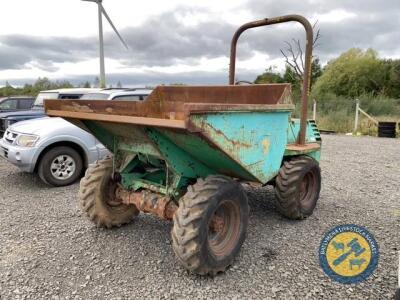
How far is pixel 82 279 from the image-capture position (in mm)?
3062

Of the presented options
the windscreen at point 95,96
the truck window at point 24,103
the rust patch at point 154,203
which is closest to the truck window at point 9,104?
the truck window at point 24,103

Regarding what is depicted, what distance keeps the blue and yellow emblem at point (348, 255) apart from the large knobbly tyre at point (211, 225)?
0.87m

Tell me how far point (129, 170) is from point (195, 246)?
47.5 inches

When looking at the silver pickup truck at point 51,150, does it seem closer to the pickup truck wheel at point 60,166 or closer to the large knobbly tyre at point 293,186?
the pickup truck wheel at point 60,166

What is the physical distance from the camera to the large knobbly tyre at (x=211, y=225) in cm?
283

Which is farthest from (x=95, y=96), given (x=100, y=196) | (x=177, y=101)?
(x=100, y=196)

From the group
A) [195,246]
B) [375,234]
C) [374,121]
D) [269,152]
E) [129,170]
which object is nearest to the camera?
[195,246]

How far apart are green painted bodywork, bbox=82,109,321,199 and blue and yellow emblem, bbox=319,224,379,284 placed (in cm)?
97

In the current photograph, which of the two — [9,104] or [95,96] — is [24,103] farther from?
[95,96]

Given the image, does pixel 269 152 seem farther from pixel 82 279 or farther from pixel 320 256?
pixel 82 279

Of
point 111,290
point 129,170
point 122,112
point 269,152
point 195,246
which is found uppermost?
point 122,112

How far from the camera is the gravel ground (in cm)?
292

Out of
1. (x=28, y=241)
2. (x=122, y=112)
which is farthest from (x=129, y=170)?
(x=28, y=241)

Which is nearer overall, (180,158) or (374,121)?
(180,158)
